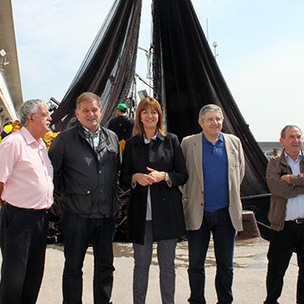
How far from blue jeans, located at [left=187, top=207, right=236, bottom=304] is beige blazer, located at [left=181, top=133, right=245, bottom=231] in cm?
7

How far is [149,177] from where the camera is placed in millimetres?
2455

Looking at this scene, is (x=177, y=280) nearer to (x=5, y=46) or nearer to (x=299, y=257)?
(x=299, y=257)

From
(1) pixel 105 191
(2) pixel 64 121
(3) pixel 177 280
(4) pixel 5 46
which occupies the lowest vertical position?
(3) pixel 177 280

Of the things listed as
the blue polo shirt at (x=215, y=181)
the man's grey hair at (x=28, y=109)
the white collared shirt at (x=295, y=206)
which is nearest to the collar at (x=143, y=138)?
the blue polo shirt at (x=215, y=181)

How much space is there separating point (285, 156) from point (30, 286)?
235 centimetres

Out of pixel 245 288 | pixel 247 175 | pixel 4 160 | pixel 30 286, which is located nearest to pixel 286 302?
pixel 245 288

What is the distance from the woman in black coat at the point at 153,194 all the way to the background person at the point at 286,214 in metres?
0.83

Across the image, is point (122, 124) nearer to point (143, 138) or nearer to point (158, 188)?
point (143, 138)

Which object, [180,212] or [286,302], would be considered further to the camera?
[286,302]

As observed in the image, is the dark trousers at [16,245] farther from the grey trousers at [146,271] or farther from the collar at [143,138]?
the collar at [143,138]

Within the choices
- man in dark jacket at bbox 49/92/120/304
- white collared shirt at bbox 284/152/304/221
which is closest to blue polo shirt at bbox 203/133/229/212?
white collared shirt at bbox 284/152/304/221

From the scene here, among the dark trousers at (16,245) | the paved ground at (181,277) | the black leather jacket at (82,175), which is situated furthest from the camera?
the paved ground at (181,277)

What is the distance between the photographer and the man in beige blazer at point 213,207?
263 cm

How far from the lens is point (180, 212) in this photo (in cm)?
261
